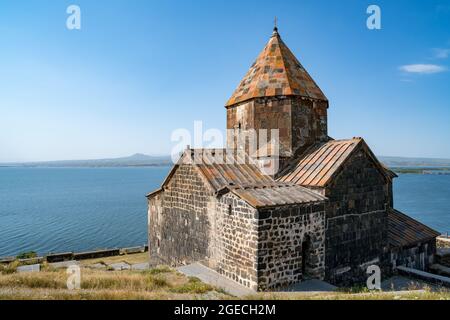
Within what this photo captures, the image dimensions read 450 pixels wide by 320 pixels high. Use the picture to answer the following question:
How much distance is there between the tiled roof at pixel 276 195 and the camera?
7.93 m

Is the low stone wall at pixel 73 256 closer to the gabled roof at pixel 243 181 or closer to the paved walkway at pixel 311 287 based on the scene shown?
the gabled roof at pixel 243 181

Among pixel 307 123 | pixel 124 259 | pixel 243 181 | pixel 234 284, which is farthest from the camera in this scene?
pixel 124 259

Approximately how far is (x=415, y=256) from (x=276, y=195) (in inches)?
303

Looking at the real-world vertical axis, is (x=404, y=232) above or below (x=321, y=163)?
below

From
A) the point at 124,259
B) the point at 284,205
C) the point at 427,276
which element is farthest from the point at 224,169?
the point at 124,259

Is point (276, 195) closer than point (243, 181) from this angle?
Yes

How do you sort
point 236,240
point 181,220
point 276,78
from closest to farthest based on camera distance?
point 236,240
point 181,220
point 276,78

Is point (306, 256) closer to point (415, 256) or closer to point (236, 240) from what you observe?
point (236, 240)

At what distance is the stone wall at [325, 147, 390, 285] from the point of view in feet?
30.3

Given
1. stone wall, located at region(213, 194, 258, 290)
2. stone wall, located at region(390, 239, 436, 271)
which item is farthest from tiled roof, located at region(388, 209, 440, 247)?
stone wall, located at region(213, 194, 258, 290)

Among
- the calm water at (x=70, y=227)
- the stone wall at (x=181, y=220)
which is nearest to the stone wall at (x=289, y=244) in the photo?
the stone wall at (x=181, y=220)

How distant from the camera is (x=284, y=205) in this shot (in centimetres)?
804

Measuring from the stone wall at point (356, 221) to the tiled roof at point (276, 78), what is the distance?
313cm
